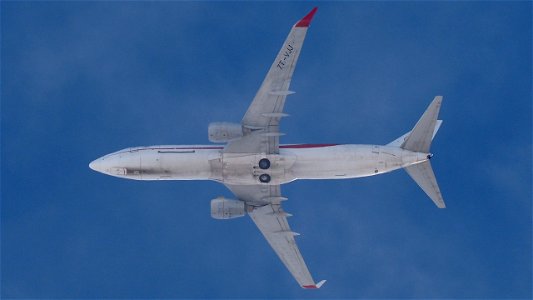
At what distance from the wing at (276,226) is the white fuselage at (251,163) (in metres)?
4.87

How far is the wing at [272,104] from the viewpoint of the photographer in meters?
77.2

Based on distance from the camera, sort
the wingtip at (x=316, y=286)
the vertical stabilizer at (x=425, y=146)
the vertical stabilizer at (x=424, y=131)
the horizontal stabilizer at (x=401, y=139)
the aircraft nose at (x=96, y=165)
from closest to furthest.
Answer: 1. the vertical stabilizer at (x=424, y=131)
2. the vertical stabilizer at (x=425, y=146)
3. the aircraft nose at (x=96, y=165)
4. the horizontal stabilizer at (x=401, y=139)
5. the wingtip at (x=316, y=286)

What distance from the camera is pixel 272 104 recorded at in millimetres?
79188

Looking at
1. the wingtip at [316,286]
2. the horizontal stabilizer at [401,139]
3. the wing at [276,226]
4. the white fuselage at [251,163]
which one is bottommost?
the wingtip at [316,286]

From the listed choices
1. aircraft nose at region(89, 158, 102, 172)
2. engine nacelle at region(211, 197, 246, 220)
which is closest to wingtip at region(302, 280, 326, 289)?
engine nacelle at region(211, 197, 246, 220)

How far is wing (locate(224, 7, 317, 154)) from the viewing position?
77188 millimetres

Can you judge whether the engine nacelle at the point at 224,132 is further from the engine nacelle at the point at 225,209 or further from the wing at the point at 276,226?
the wing at the point at 276,226

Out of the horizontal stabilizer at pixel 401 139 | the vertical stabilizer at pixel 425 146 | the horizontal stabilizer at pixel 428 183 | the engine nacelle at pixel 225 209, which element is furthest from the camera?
the engine nacelle at pixel 225 209

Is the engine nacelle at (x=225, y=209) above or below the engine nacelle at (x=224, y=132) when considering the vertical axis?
below

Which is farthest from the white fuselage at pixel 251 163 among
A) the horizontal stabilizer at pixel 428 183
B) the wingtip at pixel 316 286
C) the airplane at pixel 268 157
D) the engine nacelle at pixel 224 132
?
the wingtip at pixel 316 286

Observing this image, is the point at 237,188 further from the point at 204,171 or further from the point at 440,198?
the point at 440,198

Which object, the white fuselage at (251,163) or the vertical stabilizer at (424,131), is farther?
the white fuselage at (251,163)

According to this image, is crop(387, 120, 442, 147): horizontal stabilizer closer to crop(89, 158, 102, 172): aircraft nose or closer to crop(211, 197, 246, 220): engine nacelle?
crop(211, 197, 246, 220): engine nacelle

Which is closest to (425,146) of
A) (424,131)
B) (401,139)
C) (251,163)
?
(424,131)
